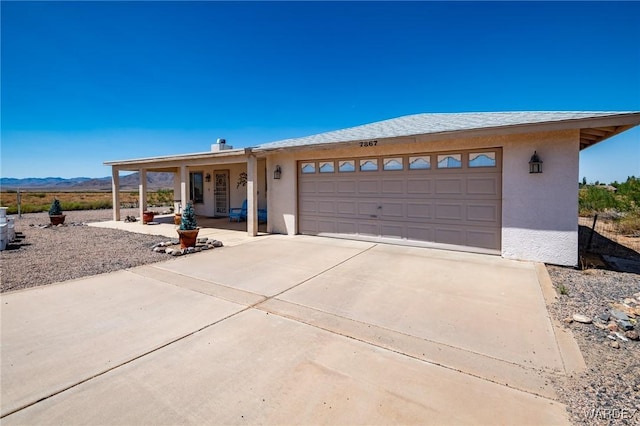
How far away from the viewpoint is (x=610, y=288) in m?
4.92

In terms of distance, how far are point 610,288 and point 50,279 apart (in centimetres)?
998

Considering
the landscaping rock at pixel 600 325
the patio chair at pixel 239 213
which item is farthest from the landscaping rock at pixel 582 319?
the patio chair at pixel 239 213

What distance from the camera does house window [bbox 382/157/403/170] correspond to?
8344mm

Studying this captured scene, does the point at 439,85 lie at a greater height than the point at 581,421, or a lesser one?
greater

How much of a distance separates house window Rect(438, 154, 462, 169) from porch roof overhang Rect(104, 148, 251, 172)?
6.05m

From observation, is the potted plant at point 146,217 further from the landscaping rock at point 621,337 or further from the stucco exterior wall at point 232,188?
the landscaping rock at point 621,337

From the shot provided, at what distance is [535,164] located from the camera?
6.38m

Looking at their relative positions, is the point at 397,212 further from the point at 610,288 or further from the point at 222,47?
the point at 222,47

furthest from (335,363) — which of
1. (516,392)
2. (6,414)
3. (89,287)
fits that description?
(89,287)

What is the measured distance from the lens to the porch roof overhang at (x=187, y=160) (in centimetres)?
1057

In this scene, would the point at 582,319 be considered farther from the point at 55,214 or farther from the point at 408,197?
the point at 55,214

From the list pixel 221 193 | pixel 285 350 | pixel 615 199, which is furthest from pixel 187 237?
pixel 615 199

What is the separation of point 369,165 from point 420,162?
152 centimetres

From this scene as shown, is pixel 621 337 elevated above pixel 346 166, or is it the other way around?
pixel 346 166
